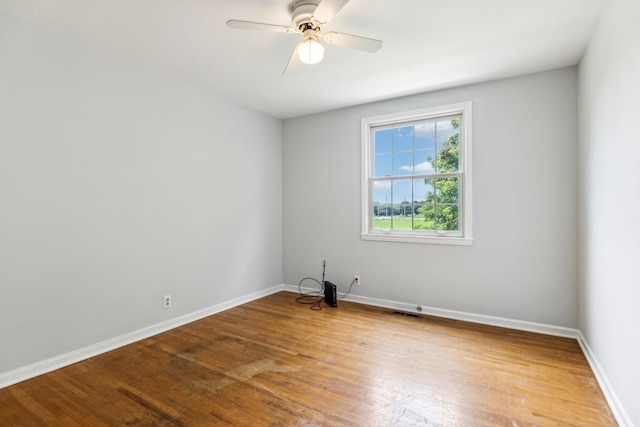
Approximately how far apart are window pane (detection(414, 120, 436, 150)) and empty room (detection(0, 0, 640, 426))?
0.08 feet

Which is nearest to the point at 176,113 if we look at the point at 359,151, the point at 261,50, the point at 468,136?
the point at 261,50

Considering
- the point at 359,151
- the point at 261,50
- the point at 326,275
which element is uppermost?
the point at 261,50

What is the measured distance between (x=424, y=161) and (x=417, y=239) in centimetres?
94

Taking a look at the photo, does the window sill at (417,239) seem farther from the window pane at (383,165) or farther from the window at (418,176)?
the window pane at (383,165)

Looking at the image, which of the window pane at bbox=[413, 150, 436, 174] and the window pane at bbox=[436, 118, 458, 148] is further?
the window pane at bbox=[413, 150, 436, 174]

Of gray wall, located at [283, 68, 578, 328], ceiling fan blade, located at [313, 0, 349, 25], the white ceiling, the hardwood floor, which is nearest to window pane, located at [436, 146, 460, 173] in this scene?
gray wall, located at [283, 68, 578, 328]

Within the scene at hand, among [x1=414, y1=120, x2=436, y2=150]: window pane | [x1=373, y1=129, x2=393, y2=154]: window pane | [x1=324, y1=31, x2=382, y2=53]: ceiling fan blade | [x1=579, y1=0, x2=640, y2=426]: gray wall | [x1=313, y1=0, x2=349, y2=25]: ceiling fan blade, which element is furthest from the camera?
[x1=373, y1=129, x2=393, y2=154]: window pane

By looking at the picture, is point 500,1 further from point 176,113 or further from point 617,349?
point 176,113

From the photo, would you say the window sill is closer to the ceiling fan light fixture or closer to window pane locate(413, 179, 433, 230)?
window pane locate(413, 179, 433, 230)

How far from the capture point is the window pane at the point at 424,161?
371cm

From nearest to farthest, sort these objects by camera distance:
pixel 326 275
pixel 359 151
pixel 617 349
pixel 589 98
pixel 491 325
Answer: pixel 617 349 < pixel 589 98 < pixel 491 325 < pixel 359 151 < pixel 326 275

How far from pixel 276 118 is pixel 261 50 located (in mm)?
2018

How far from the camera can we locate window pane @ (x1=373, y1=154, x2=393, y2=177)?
402cm

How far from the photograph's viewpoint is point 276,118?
4.68 metres
